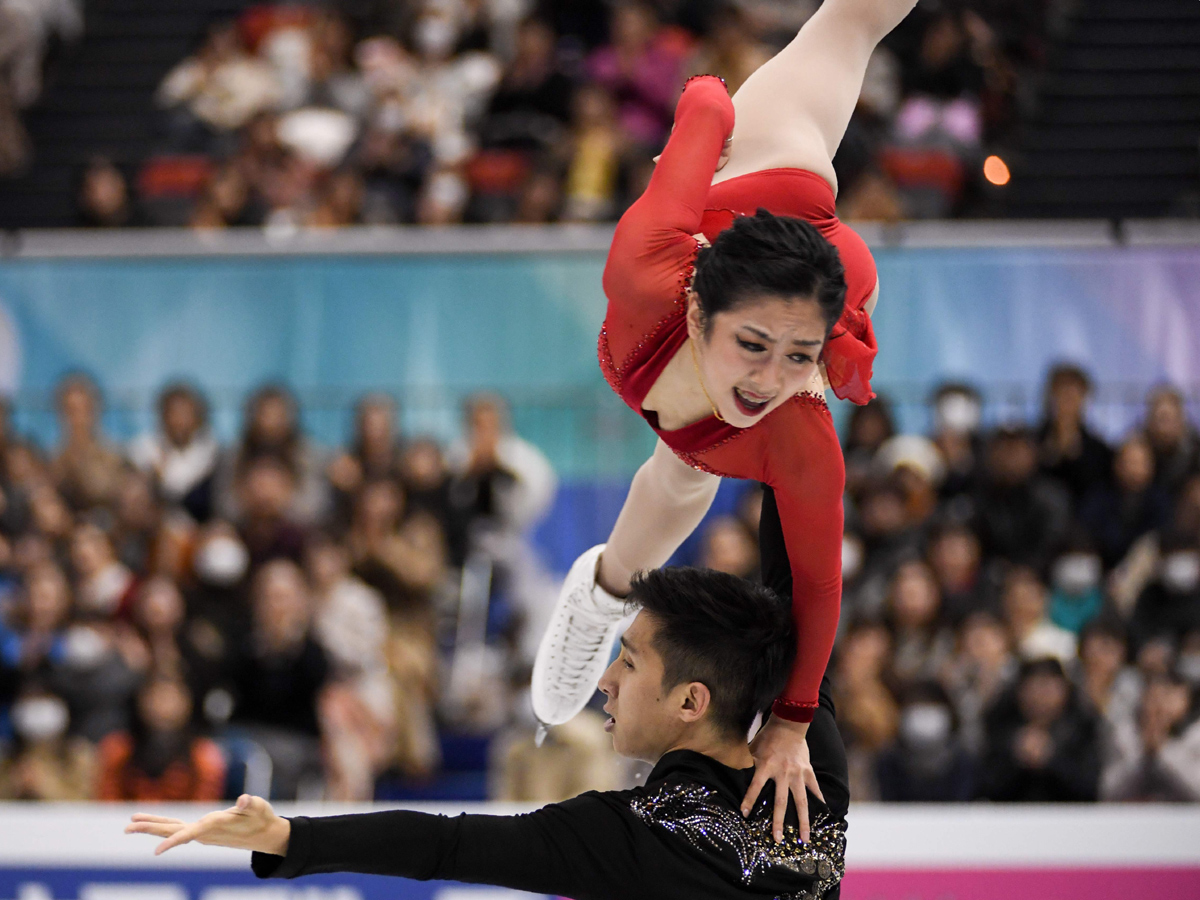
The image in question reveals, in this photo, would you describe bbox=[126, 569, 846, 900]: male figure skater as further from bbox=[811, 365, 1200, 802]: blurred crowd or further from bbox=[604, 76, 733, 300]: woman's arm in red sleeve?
bbox=[811, 365, 1200, 802]: blurred crowd

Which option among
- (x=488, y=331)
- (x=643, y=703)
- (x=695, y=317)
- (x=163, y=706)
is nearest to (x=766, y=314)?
(x=695, y=317)

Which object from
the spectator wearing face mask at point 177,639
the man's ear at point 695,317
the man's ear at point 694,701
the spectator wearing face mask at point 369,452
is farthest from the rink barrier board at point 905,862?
the spectator wearing face mask at point 369,452

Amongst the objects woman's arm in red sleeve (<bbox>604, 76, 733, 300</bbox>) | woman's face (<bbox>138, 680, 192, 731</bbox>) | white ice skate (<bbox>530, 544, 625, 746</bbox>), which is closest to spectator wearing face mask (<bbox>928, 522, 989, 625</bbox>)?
white ice skate (<bbox>530, 544, 625, 746</bbox>)

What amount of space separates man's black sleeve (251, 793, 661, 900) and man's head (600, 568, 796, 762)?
17 centimetres

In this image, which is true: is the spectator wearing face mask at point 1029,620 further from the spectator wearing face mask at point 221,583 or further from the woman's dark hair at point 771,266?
the woman's dark hair at point 771,266

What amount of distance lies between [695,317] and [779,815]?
800mm

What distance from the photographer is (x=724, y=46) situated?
21.2ft

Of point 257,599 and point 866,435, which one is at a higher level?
point 866,435

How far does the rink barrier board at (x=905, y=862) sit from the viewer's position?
378 cm

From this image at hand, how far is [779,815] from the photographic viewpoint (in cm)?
236

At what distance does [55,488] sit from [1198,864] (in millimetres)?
4422

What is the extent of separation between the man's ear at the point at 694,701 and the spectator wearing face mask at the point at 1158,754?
284 cm

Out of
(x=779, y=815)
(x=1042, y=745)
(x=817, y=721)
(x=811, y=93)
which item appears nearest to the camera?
(x=779, y=815)

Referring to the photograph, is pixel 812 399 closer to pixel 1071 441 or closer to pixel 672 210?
pixel 672 210
